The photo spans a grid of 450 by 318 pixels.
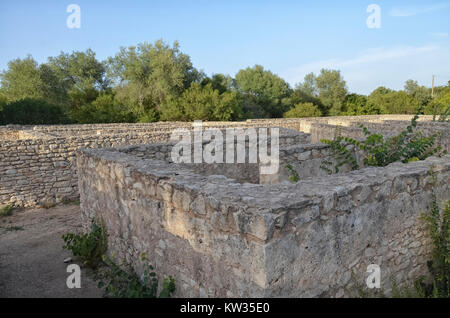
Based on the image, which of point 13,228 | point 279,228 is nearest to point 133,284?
point 279,228

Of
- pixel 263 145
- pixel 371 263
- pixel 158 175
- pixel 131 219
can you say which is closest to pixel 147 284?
pixel 131 219

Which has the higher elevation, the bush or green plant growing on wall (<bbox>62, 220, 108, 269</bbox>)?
the bush

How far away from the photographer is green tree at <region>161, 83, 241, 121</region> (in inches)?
1067

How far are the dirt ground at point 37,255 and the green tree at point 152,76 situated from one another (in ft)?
71.2

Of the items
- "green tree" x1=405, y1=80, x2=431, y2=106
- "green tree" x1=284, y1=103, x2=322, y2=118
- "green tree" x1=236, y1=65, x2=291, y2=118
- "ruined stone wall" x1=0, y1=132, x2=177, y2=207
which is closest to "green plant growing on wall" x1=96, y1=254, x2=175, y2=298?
"ruined stone wall" x1=0, y1=132, x2=177, y2=207

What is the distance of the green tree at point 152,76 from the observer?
2812cm

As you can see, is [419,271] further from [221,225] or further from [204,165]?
[204,165]

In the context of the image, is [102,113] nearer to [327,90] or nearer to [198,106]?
[198,106]

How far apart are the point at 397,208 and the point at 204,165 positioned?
3643mm

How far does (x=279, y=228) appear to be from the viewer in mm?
2236

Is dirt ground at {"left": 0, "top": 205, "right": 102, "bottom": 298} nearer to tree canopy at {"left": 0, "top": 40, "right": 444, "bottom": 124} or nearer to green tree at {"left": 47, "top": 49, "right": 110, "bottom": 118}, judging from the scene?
tree canopy at {"left": 0, "top": 40, "right": 444, "bottom": 124}

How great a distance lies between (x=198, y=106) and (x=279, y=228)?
998 inches

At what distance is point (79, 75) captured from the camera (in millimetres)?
37656

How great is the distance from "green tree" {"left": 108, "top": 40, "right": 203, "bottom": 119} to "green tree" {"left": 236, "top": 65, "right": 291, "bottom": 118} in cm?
947
